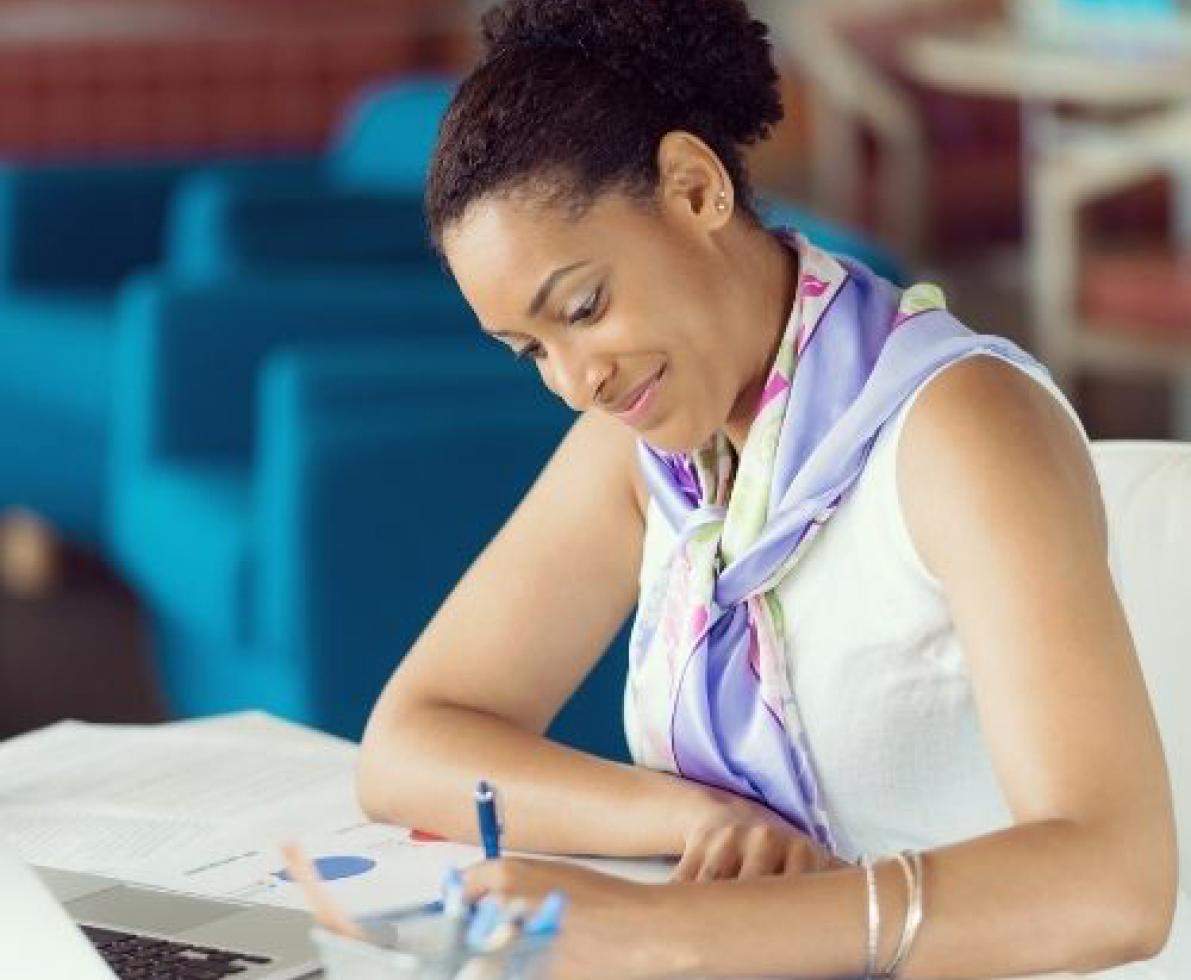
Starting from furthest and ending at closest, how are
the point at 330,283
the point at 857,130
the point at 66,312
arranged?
1. the point at 857,130
2. the point at 66,312
3. the point at 330,283

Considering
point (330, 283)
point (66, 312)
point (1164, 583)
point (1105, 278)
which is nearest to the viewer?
point (1164, 583)

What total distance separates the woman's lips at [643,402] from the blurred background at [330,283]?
1.42 metres

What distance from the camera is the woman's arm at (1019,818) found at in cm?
133

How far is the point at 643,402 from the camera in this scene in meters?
1.60

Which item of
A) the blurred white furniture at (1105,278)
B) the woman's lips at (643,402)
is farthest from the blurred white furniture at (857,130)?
the woman's lips at (643,402)

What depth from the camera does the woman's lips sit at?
1.59 metres

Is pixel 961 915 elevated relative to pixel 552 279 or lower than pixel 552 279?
lower

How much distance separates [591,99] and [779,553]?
0.99ft

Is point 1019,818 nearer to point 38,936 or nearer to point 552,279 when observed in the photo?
point 552,279

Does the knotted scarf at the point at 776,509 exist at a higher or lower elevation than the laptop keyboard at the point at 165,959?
higher

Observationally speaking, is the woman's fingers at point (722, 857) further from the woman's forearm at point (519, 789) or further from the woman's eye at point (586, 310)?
the woman's eye at point (586, 310)

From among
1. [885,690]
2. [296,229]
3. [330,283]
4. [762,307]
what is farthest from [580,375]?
[296,229]

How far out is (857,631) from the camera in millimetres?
1623

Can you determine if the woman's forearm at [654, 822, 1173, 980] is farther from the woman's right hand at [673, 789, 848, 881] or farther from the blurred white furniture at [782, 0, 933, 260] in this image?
the blurred white furniture at [782, 0, 933, 260]
